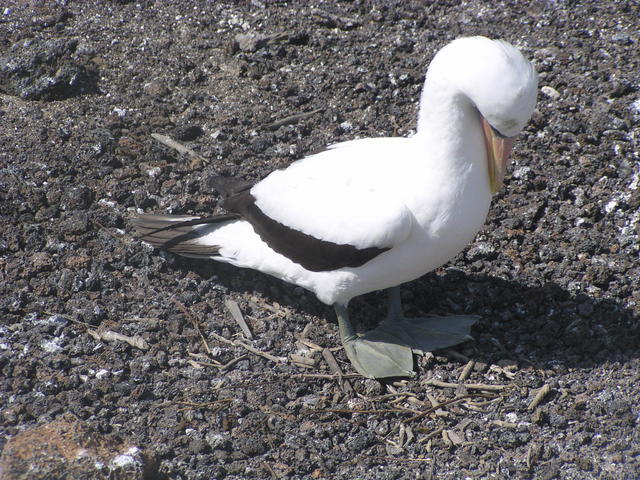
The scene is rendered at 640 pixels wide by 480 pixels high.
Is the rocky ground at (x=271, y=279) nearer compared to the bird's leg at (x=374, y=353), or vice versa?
the rocky ground at (x=271, y=279)

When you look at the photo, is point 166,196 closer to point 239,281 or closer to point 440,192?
point 239,281

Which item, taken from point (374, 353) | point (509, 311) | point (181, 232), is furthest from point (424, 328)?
point (181, 232)

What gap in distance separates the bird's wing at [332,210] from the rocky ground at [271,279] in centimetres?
39

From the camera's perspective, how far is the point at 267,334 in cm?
451

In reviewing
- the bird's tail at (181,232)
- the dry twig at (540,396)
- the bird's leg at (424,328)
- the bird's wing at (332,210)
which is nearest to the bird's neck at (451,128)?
the bird's wing at (332,210)

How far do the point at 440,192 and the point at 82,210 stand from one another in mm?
2572

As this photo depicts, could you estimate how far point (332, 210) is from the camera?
3977 mm

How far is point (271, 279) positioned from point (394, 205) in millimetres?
1359

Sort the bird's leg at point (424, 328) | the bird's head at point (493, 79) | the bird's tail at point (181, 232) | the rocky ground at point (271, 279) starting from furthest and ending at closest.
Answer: the bird's tail at point (181, 232) → the bird's leg at point (424, 328) → the rocky ground at point (271, 279) → the bird's head at point (493, 79)

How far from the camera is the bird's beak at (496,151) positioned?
11.8ft

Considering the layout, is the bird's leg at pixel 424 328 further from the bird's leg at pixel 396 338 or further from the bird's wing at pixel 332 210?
the bird's wing at pixel 332 210

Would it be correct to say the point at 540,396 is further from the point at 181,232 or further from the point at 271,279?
the point at 181,232

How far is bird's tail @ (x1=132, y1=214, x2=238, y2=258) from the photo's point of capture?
472 centimetres

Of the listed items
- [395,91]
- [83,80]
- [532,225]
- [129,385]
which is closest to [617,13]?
[395,91]
